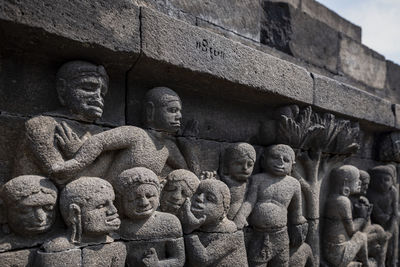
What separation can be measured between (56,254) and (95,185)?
45 cm

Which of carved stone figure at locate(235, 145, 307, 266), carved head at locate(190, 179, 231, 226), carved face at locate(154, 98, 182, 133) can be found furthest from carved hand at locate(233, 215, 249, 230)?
carved face at locate(154, 98, 182, 133)

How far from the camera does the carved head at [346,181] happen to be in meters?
4.43

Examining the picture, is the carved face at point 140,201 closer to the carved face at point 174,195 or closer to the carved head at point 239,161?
the carved face at point 174,195

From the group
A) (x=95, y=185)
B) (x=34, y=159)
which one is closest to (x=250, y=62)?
(x=95, y=185)

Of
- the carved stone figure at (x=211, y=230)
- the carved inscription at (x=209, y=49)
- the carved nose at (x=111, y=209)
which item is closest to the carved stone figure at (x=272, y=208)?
the carved stone figure at (x=211, y=230)

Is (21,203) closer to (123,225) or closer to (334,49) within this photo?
(123,225)

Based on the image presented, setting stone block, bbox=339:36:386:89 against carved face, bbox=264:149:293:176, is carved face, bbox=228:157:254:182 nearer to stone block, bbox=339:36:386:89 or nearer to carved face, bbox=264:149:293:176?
carved face, bbox=264:149:293:176

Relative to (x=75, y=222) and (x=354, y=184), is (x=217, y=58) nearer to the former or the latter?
(x=75, y=222)

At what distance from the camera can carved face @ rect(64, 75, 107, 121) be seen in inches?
101

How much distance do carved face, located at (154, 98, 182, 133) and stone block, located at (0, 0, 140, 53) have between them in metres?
0.49

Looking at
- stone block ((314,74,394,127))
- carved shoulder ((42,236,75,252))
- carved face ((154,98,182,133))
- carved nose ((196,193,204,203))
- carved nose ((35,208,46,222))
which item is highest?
stone block ((314,74,394,127))

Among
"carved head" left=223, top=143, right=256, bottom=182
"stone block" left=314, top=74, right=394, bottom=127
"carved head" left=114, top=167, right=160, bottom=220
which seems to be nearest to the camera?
"carved head" left=114, top=167, right=160, bottom=220

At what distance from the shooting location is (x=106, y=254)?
255cm

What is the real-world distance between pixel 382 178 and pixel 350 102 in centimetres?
130
